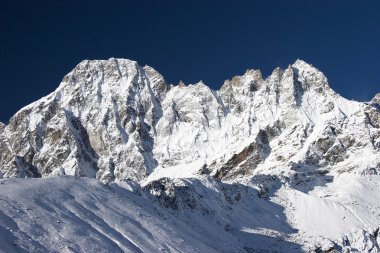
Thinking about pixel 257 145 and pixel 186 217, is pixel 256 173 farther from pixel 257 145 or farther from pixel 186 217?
pixel 186 217

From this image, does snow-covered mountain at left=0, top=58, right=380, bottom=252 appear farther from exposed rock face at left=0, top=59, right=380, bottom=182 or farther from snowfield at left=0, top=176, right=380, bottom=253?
exposed rock face at left=0, top=59, right=380, bottom=182

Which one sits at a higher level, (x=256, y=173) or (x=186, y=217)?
(x=256, y=173)

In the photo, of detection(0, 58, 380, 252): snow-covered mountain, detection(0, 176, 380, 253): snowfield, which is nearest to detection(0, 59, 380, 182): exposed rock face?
detection(0, 58, 380, 252): snow-covered mountain

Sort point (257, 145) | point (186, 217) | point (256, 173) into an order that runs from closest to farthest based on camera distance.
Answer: point (186, 217), point (256, 173), point (257, 145)

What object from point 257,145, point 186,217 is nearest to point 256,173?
point 257,145

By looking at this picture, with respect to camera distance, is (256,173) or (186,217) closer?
(186,217)

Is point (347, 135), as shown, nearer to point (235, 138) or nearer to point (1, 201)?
point (235, 138)

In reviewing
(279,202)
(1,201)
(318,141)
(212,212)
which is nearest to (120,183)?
(212,212)

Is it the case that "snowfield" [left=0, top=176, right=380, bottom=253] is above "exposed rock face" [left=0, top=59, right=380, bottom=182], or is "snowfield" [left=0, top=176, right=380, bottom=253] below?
below

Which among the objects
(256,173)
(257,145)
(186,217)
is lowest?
(186,217)

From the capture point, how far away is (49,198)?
197 ft

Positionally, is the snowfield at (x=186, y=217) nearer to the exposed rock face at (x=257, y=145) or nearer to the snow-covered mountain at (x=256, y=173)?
the snow-covered mountain at (x=256, y=173)

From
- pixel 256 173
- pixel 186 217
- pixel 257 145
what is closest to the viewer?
pixel 186 217

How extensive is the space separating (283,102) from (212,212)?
10132 cm
